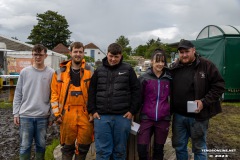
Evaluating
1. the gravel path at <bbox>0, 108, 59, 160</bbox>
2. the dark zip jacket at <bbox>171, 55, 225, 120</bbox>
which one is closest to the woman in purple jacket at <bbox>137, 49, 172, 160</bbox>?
the dark zip jacket at <bbox>171, 55, 225, 120</bbox>

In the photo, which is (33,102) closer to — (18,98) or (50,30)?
(18,98)

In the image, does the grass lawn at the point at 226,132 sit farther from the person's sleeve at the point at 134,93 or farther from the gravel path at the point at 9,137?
the gravel path at the point at 9,137

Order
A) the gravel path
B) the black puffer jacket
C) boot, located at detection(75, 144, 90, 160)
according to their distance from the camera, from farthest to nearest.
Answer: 1. the gravel path
2. boot, located at detection(75, 144, 90, 160)
3. the black puffer jacket

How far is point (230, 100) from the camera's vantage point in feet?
33.8

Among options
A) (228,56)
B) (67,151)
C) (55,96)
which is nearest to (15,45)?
(228,56)

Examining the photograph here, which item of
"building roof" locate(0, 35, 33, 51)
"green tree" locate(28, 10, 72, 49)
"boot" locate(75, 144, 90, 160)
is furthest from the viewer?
"green tree" locate(28, 10, 72, 49)

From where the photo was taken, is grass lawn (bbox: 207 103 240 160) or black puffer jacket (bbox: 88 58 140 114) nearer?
black puffer jacket (bbox: 88 58 140 114)

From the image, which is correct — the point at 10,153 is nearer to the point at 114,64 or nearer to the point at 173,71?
the point at 114,64

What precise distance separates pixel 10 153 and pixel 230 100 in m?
8.85

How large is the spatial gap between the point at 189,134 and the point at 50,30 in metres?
58.4

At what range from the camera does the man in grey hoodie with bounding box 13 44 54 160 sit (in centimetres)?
357

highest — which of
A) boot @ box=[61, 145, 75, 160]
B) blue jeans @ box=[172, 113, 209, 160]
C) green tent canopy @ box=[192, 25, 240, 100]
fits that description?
green tent canopy @ box=[192, 25, 240, 100]

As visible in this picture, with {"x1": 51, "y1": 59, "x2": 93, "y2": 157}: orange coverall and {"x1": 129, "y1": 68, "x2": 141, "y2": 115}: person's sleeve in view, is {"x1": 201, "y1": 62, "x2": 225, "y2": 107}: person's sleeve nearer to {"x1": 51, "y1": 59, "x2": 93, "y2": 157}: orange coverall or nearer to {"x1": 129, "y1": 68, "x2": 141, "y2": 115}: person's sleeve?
{"x1": 129, "y1": 68, "x2": 141, "y2": 115}: person's sleeve

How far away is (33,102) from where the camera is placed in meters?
3.58
